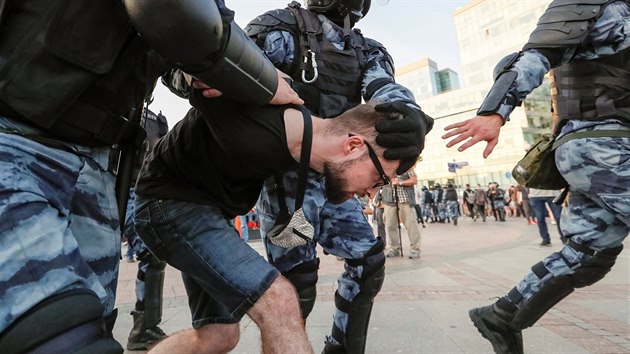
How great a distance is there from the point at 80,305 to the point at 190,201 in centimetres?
75

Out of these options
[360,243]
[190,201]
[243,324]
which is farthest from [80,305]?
[243,324]

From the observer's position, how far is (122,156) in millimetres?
1276

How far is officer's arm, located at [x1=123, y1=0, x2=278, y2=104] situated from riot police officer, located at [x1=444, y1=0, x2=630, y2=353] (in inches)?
52.8

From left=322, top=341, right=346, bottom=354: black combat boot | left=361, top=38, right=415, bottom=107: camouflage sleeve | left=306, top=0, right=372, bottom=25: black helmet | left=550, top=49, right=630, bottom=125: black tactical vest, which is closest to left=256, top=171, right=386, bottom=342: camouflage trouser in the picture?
left=322, top=341, right=346, bottom=354: black combat boot

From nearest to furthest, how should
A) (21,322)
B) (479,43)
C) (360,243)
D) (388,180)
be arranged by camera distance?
1. (21,322)
2. (388,180)
3. (360,243)
4. (479,43)

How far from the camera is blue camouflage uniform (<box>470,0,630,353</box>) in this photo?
2.08 metres

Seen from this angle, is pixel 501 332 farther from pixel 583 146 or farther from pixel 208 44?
pixel 208 44

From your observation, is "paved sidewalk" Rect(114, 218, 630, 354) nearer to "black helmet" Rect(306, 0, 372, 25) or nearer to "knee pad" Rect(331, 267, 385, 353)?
"knee pad" Rect(331, 267, 385, 353)

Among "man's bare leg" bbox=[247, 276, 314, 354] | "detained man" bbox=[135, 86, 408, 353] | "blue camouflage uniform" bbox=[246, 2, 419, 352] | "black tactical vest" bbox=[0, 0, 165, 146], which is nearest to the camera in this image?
"black tactical vest" bbox=[0, 0, 165, 146]

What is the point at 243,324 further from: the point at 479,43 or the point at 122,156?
the point at 479,43

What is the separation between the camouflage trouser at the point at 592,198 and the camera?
2047 millimetres

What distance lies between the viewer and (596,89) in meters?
2.20

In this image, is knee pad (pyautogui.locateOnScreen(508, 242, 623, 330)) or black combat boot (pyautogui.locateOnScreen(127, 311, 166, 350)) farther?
black combat boot (pyautogui.locateOnScreen(127, 311, 166, 350))

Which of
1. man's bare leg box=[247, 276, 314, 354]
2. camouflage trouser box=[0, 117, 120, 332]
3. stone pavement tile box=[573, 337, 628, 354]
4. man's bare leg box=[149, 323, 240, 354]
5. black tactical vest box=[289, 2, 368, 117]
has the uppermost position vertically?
black tactical vest box=[289, 2, 368, 117]
